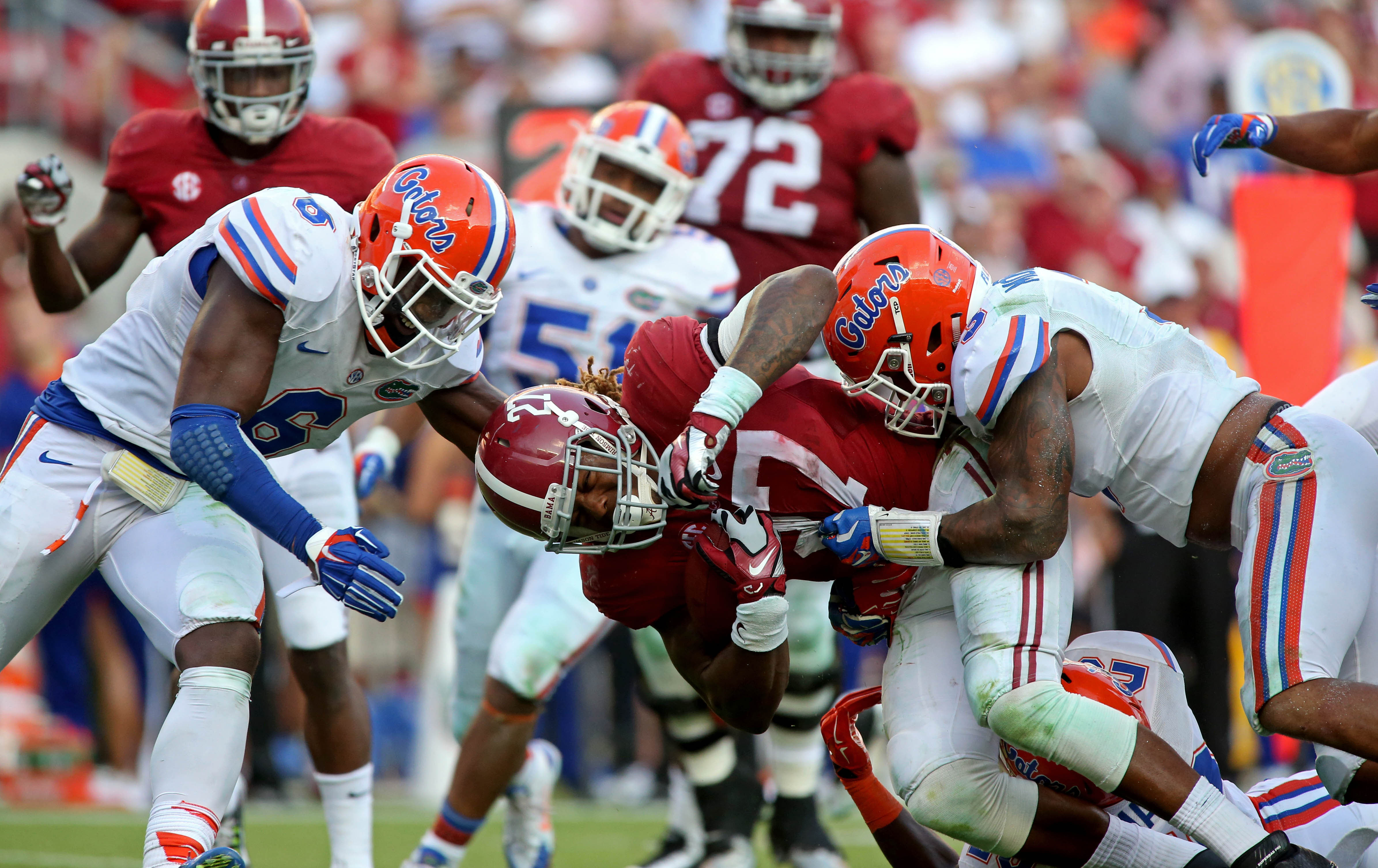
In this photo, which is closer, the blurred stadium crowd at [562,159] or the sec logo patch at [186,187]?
the sec logo patch at [186,187]

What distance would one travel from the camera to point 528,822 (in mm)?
5047

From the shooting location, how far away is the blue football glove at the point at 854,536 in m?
3.48

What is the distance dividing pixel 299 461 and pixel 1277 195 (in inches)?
171

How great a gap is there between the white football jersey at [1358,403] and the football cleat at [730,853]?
2291mm

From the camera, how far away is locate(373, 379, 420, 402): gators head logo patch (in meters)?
3.81

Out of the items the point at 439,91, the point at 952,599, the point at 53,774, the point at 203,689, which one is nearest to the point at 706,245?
the point at 952,599

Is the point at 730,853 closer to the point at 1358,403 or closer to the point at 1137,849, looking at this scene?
the point at 1137,849

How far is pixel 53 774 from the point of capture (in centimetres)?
771

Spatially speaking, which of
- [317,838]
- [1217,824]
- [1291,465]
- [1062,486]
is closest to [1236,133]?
[1291,465]

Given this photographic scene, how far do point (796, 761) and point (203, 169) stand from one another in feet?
8.70

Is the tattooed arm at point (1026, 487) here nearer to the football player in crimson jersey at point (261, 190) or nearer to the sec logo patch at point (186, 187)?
the football player in crimson jersey at point (261, 190)

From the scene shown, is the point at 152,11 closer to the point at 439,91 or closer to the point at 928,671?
the point at 439,91

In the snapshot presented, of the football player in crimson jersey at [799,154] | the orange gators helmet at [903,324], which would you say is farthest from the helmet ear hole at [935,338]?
the football player in crimson jersey at [799,154]

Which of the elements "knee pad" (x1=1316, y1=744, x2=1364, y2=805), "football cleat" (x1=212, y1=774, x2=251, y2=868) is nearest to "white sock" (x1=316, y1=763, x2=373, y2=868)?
"football cleat" (x1=212, y1=774, x2=251, y2=868)
